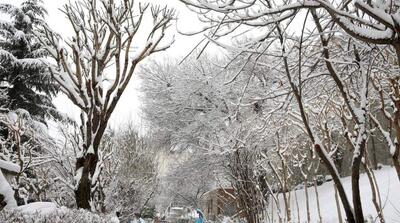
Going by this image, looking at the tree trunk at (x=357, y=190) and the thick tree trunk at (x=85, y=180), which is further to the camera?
the thick tree trunk at (x=85, y=180)

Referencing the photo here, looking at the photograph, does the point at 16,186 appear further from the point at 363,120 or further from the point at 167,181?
the point at 167,181

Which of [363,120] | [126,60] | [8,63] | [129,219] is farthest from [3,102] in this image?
[363,120]

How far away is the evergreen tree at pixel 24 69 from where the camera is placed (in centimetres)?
1703

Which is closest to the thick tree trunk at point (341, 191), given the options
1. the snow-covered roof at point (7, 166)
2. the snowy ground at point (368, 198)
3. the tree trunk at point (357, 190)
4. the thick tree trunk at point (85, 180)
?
the tree trunk at point (357, 190)

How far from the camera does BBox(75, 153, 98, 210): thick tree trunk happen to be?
7621 millimetres

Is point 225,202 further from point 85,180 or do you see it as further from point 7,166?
point 7,166

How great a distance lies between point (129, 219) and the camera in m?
21.2

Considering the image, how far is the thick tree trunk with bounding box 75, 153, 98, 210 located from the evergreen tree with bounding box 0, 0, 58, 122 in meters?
10.2

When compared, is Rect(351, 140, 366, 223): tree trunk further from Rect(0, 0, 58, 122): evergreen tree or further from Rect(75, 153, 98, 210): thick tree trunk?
Rect(0, 0, 58, 122): evergreen tree

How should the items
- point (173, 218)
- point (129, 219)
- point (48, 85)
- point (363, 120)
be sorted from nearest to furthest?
point (363, 120) → point (48, 85) → point (129, 219) → point (173, 218)

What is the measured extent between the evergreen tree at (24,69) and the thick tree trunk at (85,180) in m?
10.2

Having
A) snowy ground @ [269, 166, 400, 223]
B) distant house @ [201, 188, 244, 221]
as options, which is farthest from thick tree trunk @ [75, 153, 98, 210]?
snowy ground @ [269, 166, 400, 223]

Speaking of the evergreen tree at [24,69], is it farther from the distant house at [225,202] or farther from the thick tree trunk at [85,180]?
the thick tree trunk at [85,180]

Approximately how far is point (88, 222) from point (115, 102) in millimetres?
A: 4350
